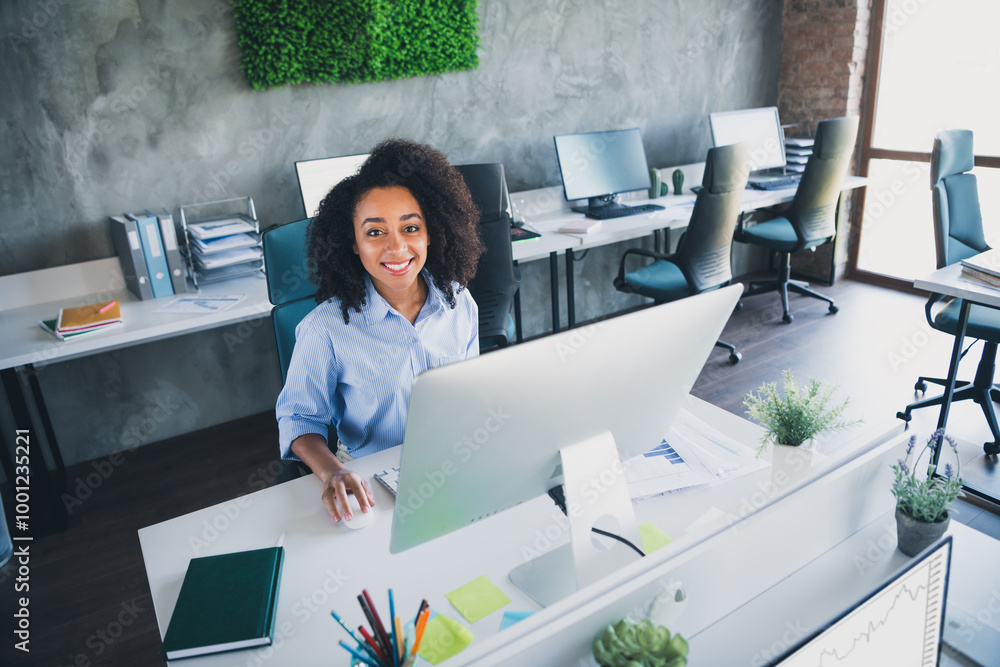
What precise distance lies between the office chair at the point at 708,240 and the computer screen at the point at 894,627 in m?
2.55

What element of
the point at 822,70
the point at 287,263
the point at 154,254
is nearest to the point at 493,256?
the point at 287,263

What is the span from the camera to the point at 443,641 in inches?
38.7

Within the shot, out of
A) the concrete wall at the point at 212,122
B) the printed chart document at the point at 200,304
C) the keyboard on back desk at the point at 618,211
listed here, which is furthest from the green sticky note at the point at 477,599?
the keyboard on back desk at the point at 618,211

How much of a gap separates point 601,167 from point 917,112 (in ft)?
7.61

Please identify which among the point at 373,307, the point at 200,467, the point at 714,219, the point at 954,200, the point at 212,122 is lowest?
the point at 200,467

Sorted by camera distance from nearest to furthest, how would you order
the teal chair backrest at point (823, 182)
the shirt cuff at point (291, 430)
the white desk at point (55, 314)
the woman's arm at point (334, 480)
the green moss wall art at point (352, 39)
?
1. the woman's arm at point (334, 480)
2. the shirt cuff at point (291, 430)
3. the white desk at point (55, 314)
4. the green moss wall art at point (352, 39)
5. the teal chair backrest at point (823, 182)

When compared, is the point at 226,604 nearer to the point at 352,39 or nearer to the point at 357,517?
the point at 357,517

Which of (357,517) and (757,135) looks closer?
(357,517)

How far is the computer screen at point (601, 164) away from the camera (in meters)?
3.87

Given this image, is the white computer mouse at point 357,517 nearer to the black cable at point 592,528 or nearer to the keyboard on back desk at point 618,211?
the black cable at point 592,528

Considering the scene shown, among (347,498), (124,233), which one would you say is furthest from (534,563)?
(124,233)

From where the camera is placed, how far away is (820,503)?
0.99m

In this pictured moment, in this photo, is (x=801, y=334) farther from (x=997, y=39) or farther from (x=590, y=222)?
(x=997, y=39)

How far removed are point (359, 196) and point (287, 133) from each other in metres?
1.92
